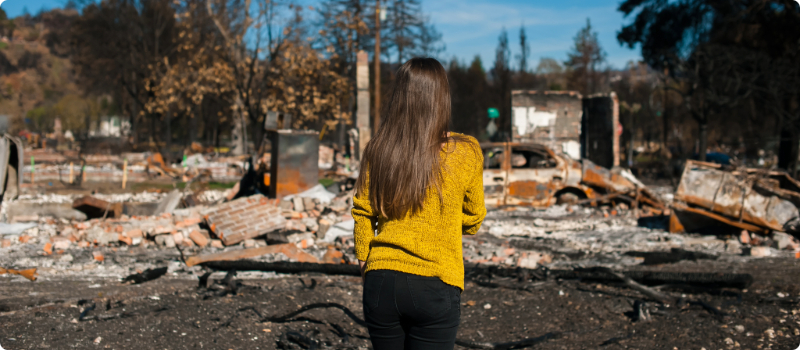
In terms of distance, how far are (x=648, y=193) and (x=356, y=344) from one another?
26.9 feet

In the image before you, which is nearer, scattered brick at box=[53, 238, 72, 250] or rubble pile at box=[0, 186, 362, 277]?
rubble pile at box=[0, 186, 362, 277]

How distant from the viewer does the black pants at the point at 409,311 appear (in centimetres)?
170

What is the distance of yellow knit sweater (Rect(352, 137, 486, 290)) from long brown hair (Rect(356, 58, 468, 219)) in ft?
0.12

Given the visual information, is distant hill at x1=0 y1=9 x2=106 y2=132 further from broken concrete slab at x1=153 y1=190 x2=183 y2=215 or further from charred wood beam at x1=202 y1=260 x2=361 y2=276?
charred wood beam at x1=202 y1=260 x2=361 y2=276

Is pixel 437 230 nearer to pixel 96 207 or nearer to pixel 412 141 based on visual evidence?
pixel 412 141

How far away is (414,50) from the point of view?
3581 cm

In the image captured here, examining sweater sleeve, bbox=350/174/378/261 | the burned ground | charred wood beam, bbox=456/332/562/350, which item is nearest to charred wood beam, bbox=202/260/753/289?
the burned ground

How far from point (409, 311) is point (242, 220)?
6270 mm

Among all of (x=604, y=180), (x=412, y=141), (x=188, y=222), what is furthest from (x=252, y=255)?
(x=604, y=180)

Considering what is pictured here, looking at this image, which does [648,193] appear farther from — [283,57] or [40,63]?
[40,63]

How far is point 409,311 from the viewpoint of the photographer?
66.9 inches

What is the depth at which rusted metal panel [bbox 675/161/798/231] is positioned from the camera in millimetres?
7555

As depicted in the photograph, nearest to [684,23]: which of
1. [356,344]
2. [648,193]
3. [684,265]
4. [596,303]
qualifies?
[648,193]

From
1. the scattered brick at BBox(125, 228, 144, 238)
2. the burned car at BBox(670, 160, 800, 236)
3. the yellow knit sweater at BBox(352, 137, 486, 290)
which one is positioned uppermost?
the yellow knit sweater at BBox(352, 137, 486, 290)
